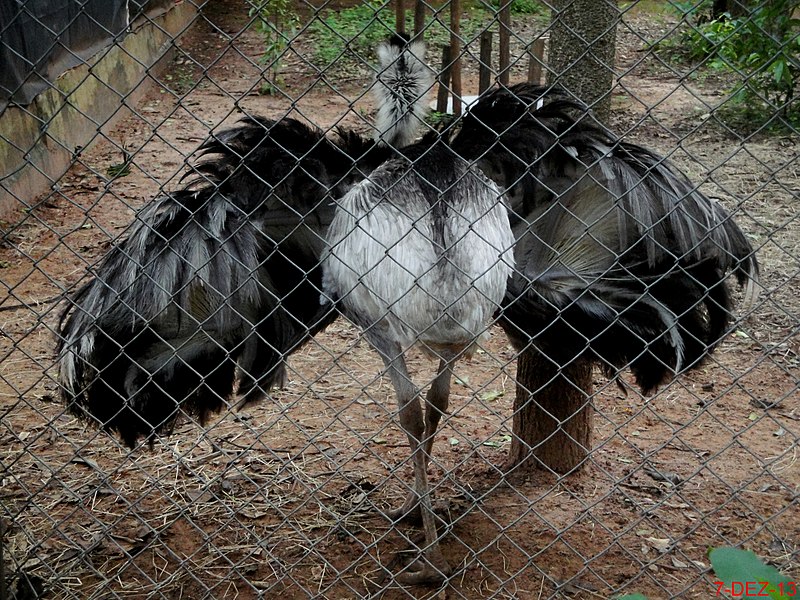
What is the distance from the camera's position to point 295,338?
10.6 feet

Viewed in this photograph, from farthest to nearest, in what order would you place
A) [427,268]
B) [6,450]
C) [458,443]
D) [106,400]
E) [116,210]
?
1. [116,210]
2. [458,443]
3. [6,450]
4. [106,400]
5. [427,268]

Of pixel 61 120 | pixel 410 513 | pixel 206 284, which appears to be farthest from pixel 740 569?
pixel 61 120

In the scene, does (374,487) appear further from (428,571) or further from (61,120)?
(61,120)

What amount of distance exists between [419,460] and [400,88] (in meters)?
1.29

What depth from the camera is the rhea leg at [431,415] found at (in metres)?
3.10

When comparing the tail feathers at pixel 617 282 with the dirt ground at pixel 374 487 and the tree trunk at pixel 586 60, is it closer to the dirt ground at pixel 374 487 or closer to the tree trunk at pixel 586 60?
the dirt ground at pixel 374 487

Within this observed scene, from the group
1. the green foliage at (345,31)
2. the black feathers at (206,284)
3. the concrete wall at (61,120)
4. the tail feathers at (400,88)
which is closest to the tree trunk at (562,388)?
the tail feathers at (400,88)

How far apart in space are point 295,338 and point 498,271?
85cm

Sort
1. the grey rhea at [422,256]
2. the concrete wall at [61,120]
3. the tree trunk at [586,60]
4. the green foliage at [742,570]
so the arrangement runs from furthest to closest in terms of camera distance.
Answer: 1. the concrete wall at [61,120]
2. the tree trunk at [586,60]
3. the grey rhea at [422,256]
4. the green foliage at [742,570]

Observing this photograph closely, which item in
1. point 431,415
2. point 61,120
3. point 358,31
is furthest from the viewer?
point 358,31

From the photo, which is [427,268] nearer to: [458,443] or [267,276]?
[267,276]

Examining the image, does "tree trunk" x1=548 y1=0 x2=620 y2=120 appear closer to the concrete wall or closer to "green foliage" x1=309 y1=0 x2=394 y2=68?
the concrete wall

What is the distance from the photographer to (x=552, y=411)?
3.51 meters

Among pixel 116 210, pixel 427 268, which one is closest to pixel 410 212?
pixel 427 268
